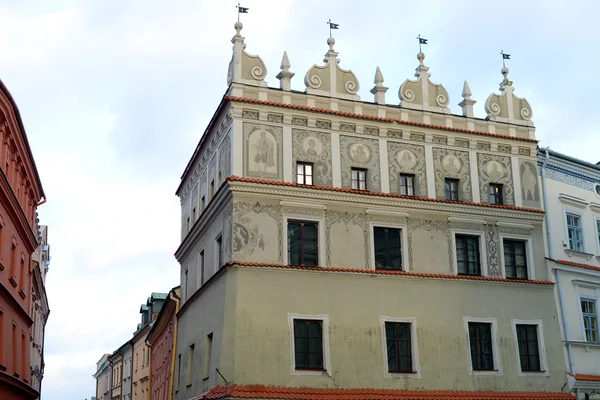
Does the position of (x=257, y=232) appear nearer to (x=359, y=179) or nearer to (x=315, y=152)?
(x=315, y=152)

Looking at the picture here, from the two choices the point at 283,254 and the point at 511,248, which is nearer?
the point at 283,254

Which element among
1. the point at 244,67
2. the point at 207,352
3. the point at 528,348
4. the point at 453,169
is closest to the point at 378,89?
the point at 453,169

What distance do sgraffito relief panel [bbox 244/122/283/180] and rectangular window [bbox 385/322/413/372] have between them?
655 centimetres

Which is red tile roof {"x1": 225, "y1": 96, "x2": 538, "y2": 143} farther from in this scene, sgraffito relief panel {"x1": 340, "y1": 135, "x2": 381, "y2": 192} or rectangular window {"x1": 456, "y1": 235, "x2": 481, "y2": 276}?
rectangular window {"x1": 456, "y1": 235, "x2": 481, "y2": 276}

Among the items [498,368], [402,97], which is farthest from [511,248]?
[402,97]

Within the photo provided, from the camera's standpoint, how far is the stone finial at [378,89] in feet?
90.3

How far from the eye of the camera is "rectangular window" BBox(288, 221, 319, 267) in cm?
2477

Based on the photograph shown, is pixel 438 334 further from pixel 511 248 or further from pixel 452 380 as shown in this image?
pixel 511 248

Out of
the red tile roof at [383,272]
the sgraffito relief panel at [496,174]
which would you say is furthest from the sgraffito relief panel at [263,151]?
the sgraffito relief panel at [496,174]

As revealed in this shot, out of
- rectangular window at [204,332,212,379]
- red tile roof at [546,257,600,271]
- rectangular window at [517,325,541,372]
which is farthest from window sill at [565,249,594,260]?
rectangular window at [204,332,212,379]

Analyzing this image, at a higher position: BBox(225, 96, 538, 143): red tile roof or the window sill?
BBox(225, 96, 538, 143): red tile roof

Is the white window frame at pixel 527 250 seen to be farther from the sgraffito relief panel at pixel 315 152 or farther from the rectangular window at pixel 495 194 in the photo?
the sgraffito relief panel at pixel 315 152

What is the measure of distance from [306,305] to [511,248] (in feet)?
29.1

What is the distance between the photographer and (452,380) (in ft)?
82.5
